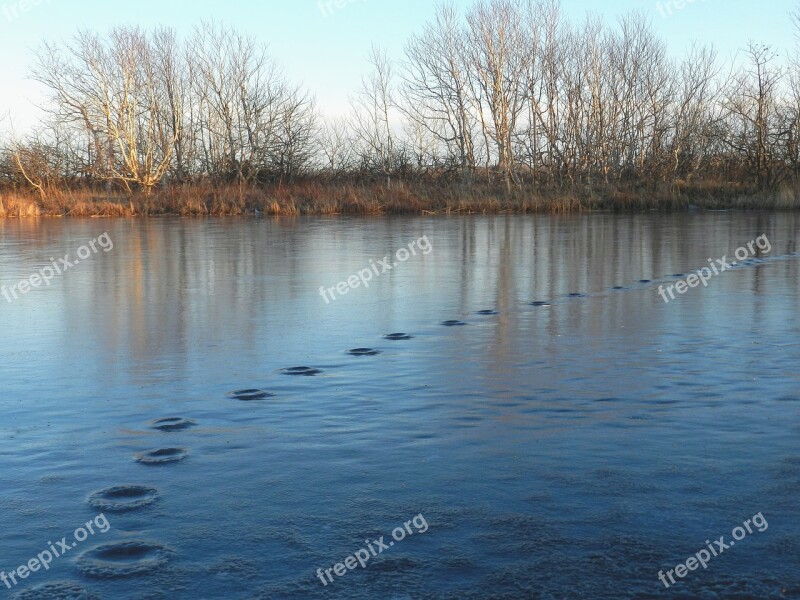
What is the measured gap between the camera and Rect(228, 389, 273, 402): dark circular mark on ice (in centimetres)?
500

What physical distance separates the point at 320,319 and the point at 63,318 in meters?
2.23

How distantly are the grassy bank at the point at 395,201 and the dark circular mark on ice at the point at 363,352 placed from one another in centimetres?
2677

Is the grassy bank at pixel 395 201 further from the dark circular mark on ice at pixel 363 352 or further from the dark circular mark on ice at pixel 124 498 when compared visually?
the dark circular mark on ice at pixel 124 498

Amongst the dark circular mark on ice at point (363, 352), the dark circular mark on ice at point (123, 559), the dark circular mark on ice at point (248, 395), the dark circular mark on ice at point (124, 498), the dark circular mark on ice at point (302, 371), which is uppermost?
the dark circular mark on ice at point (363, 352)

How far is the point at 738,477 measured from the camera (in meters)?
3.57

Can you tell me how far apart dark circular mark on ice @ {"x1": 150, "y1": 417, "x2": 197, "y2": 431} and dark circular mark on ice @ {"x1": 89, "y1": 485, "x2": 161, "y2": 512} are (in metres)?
0.87

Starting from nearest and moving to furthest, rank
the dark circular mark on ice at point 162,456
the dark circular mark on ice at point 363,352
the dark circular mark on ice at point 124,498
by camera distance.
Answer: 1. the dark circular mark on ice at point 124,498
2. the dark circular mark on ice at point 162,456
3. the dark circular mark on ice at point 363,352

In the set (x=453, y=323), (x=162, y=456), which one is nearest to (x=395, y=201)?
(x=453, y=323)

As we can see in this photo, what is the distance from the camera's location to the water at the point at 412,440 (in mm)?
2822

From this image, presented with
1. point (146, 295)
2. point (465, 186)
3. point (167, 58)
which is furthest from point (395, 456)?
point (167, 58)

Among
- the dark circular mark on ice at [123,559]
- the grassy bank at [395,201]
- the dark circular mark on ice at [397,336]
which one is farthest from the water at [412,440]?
the grassy bank at [395,201]

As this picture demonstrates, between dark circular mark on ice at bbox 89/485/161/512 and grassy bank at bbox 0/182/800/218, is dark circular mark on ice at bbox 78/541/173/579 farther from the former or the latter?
grassy bank at bbox 0/182/800/218

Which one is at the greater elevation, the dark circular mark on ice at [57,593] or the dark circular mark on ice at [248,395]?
the dark circular mark on ice at [248,395]

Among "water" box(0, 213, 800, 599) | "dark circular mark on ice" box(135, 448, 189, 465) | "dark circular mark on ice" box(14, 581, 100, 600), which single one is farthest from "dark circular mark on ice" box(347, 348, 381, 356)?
"dark circular mark on ice" box(14, 581, 100, 600)
